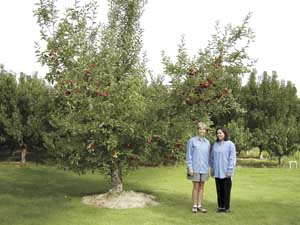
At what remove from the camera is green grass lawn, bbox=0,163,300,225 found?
9.47 meters

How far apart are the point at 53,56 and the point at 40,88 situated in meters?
12.8

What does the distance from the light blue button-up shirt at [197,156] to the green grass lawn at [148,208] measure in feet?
3.23

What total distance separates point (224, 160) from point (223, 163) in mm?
68

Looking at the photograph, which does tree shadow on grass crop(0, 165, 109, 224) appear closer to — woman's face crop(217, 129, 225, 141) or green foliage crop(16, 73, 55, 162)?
green foliage crop(16, 73, 55, 162)

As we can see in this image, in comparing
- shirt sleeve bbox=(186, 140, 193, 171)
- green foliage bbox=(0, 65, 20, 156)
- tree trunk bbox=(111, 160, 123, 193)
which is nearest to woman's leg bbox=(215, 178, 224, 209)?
shirt sleeve bbox=(186, 140, 193, 171)

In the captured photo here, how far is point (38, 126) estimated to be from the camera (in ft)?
73.3

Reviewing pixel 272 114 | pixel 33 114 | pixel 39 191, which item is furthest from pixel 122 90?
pixel 272 114

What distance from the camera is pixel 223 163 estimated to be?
32.4 ft

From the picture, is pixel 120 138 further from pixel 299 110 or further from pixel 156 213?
pixel 299 110

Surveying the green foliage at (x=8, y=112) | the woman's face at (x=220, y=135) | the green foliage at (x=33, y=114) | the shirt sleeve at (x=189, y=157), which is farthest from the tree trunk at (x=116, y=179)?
the green foliage at (x=8, y=112)

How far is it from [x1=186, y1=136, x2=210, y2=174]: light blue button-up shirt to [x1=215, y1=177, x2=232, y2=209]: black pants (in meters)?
0.40

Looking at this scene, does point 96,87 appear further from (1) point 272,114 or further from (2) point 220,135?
(1) point 272,114

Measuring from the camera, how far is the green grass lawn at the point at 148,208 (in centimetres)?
947

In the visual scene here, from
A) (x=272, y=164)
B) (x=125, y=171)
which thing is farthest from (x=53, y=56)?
(x=272, y=164)
